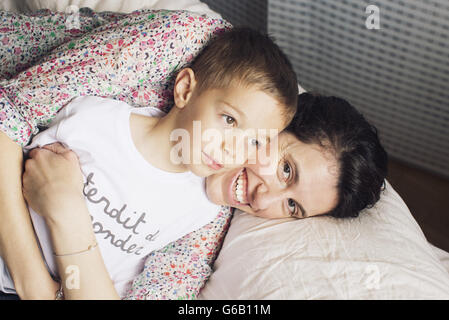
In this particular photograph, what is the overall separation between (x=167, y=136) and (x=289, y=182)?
307 mm

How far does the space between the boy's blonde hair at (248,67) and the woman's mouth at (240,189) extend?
0.18 meters

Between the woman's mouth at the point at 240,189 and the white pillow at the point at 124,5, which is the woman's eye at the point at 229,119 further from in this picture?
the white pillow at the point at 124,5

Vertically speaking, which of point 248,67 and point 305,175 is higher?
point 248,67

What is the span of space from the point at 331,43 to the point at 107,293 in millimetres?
1378

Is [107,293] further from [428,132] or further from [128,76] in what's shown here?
[428,132]

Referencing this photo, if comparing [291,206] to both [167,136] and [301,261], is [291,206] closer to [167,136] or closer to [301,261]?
[301,261]

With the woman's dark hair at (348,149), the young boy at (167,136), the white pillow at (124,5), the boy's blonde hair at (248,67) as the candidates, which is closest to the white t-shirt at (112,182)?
the young boy at (167,136)

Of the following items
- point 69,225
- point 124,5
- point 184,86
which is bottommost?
point 69,225

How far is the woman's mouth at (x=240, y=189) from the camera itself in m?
1.15

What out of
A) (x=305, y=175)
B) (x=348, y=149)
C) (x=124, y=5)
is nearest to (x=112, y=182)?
(x=305, y=175)

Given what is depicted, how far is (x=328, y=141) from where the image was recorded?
1.12 metres

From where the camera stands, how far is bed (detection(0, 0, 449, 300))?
99 cm

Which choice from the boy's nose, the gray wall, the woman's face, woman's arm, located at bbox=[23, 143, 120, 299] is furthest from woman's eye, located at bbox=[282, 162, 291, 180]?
the gray wall

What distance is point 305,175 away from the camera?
1.08 metres
